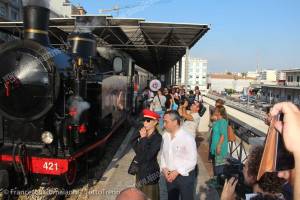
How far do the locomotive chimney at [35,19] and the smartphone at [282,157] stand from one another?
5.33 metres

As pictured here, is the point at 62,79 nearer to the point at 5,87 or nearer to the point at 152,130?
the point at 5,87

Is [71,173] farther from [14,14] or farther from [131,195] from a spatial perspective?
[14,14]

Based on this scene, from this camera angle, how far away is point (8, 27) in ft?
50.7

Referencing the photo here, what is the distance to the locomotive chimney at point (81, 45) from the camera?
7.86 meters

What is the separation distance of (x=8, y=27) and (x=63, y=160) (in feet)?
36.4

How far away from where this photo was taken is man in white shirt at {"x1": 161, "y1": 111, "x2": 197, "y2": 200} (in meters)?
4.64

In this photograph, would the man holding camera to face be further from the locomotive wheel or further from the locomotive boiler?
the locomotive wheel

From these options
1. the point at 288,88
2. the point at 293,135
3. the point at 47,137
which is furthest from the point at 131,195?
the point at 288,88

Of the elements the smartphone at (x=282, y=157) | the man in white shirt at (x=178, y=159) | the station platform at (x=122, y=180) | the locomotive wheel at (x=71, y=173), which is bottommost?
the station platform at (x=122, y=180)

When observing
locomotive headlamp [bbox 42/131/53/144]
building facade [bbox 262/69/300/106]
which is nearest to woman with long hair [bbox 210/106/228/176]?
locomotive headlamp [bbox 42/131/53/144]

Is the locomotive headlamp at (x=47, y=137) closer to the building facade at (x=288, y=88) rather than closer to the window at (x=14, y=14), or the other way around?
the window at (x=14, y=14)

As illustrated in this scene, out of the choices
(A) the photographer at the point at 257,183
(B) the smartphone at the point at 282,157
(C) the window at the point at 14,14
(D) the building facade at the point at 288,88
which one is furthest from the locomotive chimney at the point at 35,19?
(D) the building facade at the point at 288,88

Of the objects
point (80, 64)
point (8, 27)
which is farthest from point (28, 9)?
point (8, 27)

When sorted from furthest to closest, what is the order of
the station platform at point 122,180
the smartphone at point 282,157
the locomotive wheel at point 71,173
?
the station platform at point 122,180, the locomotive wheel at point 71,173, the smartphone at point 282,157
